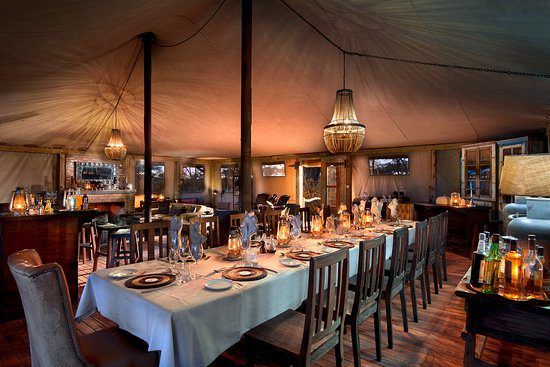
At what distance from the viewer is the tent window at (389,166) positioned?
8.14 meters

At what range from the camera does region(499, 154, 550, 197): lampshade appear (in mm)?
1647

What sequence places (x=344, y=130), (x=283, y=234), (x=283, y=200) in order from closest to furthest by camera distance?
(x=283, y=234) < (x=344, y=130) < (x=283, y=200)

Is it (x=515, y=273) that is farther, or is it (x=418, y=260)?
(x=418, y=260)

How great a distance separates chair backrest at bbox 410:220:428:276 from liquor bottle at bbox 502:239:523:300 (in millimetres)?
1383

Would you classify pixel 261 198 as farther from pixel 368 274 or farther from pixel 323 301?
pixel 323 301

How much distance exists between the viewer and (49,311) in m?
1.35

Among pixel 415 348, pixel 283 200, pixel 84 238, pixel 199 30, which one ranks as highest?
pixel 199 30

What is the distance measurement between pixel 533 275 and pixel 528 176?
0.52 meters

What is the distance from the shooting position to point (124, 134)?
8672 mm

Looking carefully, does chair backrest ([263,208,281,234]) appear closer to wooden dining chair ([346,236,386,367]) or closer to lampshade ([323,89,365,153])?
lampshade ([323,89,365,153])

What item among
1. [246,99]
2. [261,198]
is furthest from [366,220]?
[261,198]

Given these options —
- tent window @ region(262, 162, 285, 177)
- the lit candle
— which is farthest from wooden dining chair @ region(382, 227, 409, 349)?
tent window @ region(262, 162, 285, 177)

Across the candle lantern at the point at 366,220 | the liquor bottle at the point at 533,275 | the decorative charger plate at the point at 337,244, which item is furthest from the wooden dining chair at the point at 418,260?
the liquor bottle at the point at 533,275

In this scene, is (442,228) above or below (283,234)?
below
